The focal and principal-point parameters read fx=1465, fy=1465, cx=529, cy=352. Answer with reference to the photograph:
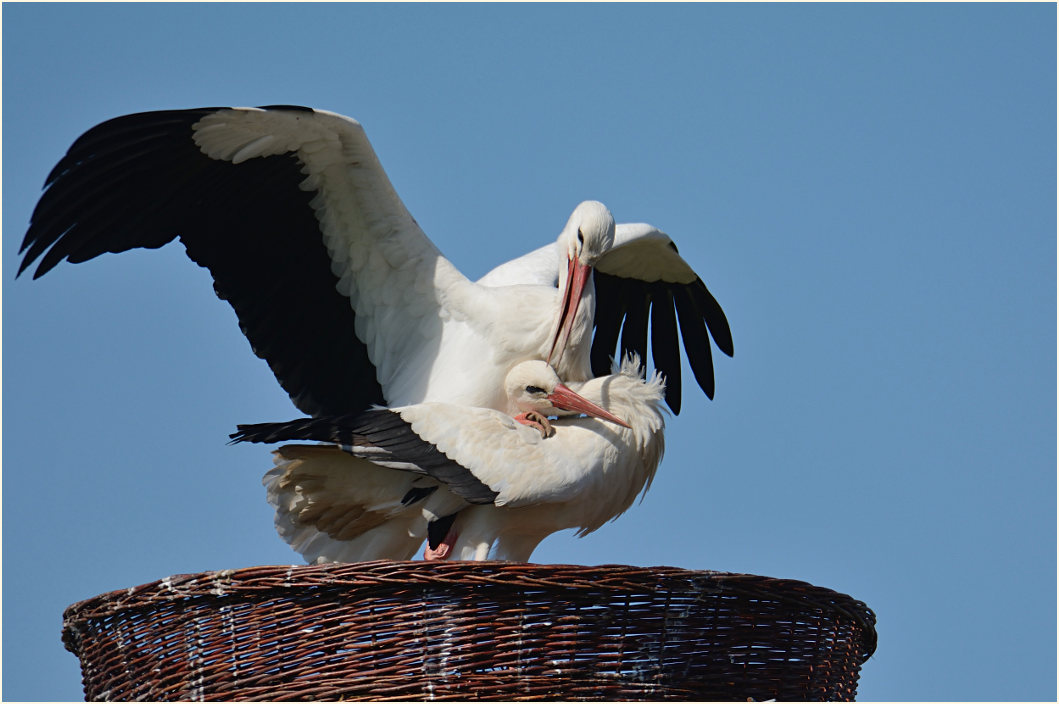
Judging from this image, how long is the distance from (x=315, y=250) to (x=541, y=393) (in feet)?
3.92

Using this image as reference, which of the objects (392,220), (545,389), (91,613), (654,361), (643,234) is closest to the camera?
(91,613)

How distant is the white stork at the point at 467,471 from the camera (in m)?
5.17

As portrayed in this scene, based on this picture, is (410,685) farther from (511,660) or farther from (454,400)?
(454,400)

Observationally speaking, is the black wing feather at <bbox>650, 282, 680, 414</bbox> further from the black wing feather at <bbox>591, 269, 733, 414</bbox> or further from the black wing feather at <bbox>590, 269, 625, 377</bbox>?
the black wing feather at <bbox>590, 269, 625, 377</bbox>

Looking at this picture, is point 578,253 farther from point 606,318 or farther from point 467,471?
point 606,318

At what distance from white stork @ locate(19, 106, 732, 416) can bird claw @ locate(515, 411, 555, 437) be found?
0.90ft

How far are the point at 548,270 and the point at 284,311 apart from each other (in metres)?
1.38

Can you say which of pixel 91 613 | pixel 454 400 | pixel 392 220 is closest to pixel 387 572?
pixel 91 613

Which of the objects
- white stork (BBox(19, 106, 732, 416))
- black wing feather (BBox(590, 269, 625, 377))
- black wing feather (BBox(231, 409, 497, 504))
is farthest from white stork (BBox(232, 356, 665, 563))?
black wing feather (BBox(590, 269, 625, 377))

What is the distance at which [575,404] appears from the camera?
5.47 meters

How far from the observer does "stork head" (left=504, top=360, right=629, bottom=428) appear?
5.48 metres

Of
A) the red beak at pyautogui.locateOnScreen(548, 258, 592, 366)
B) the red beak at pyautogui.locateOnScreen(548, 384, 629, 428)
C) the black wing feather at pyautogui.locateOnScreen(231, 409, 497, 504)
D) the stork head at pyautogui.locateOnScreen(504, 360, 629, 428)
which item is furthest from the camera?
the red beak at pyautogui.locateOnScreen(548, 258, 592, 366)

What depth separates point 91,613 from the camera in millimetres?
4750

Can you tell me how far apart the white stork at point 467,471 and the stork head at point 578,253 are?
194 millimetres
